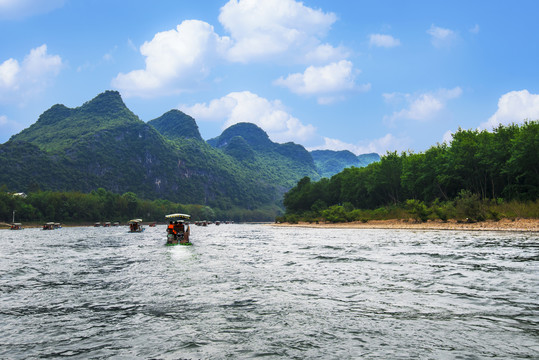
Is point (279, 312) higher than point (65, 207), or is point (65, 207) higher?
point (65, 207)

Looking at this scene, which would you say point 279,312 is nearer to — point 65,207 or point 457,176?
point 457,176

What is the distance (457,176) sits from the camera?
8606 centimetres

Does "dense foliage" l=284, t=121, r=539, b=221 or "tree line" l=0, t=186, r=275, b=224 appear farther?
"tree line" l=0, t=186, r=275, b=224

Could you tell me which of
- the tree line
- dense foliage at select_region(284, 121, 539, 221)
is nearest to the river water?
dense foliage at select_region(284, 121, 539, 221)

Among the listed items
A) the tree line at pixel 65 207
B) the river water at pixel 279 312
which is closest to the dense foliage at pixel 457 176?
the river water at pixel 279 312

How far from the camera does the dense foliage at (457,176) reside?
69438mm

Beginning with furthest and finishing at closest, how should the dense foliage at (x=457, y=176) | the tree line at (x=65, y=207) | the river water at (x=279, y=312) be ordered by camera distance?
the tree line at (x=65, y=207)
the dense foliage at (x=457, y=176)
the river water at (x=279, y=312)

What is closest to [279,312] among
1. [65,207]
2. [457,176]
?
[457,176]

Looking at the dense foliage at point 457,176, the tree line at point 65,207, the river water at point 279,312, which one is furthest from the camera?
the tree line at point 65,207

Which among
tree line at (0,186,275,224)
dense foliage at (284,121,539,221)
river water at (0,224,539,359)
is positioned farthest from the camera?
tree line at (0,186,275,224)

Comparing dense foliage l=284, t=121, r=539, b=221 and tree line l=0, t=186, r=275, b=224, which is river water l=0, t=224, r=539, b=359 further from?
tree line l=0, t=186, r=275, b=224

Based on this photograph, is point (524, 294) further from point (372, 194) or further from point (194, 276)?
point (372, 194)

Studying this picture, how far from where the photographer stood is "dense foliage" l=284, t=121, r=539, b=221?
228 ft

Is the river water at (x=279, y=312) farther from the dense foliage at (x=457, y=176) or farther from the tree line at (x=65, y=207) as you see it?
the tree line at (x=65, y=207)
